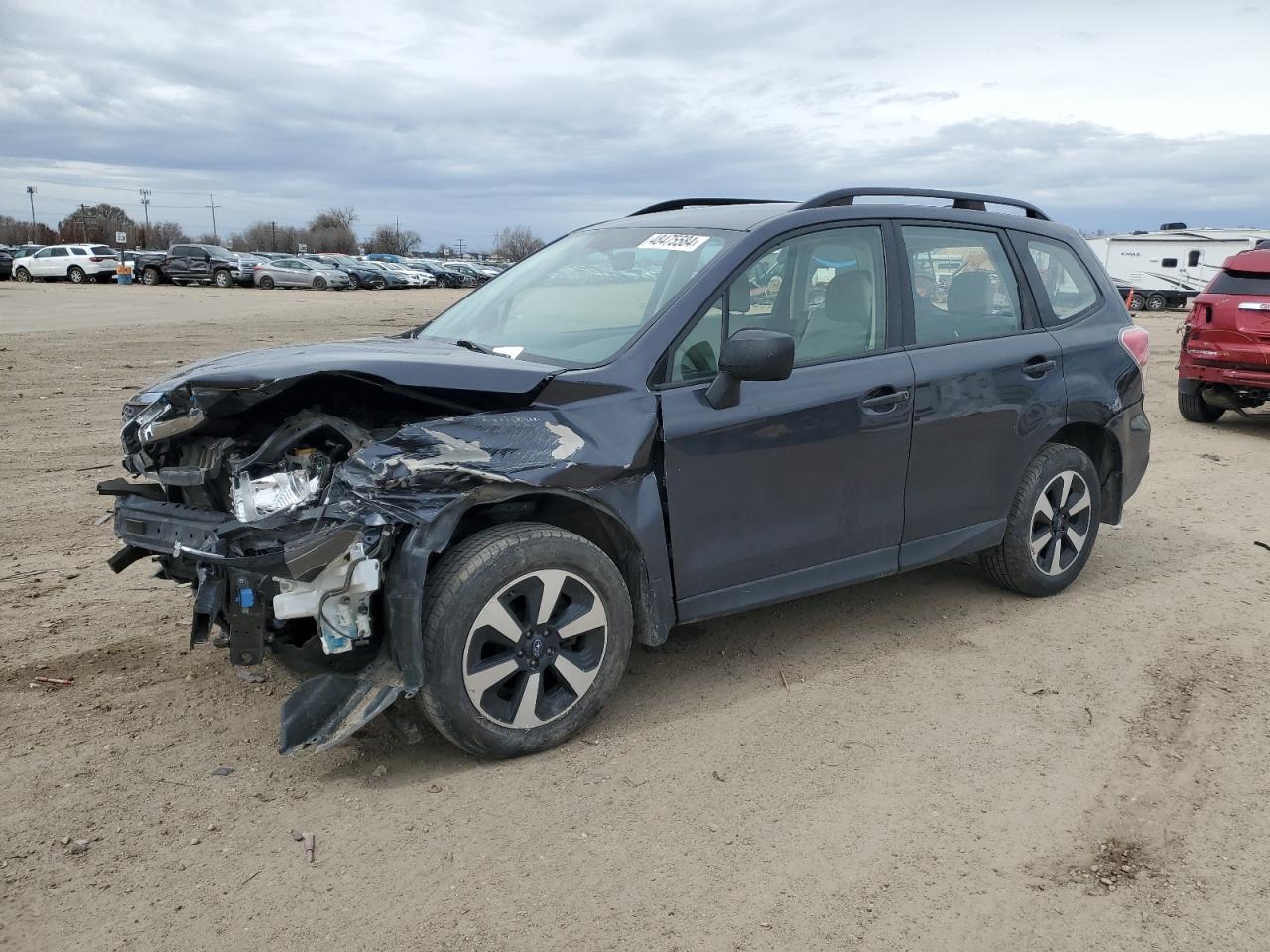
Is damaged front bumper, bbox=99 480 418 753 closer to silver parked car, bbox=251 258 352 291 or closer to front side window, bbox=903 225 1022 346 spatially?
front side window, bbox=903 225 1022 346

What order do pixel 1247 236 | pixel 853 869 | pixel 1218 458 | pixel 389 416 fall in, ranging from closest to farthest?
pixel 853 869 < pixel 389 416 < pixel 1218 458 < pixel 1247 236

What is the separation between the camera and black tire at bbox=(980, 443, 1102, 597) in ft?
16.5

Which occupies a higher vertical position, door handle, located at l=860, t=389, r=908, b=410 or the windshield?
the windshield

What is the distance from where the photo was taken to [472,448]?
132 inches

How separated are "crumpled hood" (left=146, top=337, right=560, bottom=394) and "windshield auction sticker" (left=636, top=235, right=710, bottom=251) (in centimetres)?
87

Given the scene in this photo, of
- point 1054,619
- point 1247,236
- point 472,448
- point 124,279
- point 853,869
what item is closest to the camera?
point 853,869

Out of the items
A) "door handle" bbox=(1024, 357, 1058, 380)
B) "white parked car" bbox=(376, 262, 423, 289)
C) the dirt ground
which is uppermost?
"door handle" bbox=(1024, 357, 1058, 380)

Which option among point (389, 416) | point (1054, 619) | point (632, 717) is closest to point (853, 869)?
point (632, 717)

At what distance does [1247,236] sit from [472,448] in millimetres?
41862

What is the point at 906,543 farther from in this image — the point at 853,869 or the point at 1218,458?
the point at 1218,458

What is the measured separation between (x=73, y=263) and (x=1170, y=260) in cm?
4353

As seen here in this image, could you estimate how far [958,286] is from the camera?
4.77 metres

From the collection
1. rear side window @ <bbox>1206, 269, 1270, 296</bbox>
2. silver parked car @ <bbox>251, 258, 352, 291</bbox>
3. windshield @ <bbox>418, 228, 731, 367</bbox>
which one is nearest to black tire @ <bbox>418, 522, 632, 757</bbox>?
windshield @ <bbox>418, 228, 731, 367</bbox>

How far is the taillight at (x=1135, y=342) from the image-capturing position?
539 cm
